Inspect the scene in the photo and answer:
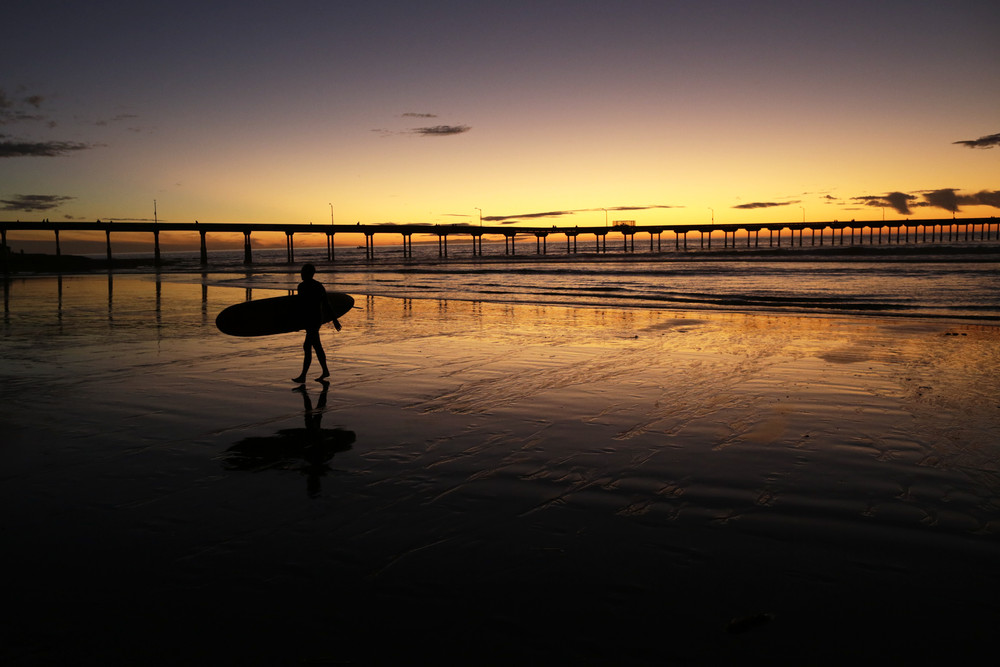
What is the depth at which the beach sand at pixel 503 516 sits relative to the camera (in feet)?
10.4

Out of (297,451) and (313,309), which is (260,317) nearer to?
(313,309)

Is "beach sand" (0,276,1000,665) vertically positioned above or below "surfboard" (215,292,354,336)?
below

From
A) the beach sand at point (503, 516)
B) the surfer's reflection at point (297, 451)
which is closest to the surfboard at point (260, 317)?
the beach sand at point (503, 516)

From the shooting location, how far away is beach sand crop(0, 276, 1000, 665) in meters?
3.18

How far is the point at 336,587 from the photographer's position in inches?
142

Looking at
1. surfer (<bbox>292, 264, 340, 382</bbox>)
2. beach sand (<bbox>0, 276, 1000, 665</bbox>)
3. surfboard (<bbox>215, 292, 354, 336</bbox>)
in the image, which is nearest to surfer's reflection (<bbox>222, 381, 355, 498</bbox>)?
beach sand (<bbox>0, 276, 1000, 665</bbox>)

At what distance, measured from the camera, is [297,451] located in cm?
619

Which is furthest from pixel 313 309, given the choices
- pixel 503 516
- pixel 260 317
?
pixel 503 516

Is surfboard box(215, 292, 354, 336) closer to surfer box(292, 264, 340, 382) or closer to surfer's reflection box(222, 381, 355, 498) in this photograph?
surfer box(292, 264, 340, 382)

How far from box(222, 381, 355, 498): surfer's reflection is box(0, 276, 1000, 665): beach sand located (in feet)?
0.12

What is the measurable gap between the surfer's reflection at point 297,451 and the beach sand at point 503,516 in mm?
37

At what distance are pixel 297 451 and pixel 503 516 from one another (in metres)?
2.56

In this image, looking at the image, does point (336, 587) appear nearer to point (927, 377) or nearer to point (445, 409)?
point (445, 409)

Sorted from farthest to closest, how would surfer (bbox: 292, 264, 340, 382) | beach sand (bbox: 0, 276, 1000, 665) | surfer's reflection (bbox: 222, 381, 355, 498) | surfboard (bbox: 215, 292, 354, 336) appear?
surfboard (bbox: 215, 292, 354, 336) → surfer (bbox: 292, 264, 340, 382) → surfer's reflection (bbox: 222, 381, 355, 498) → beach sand (bbox: 0, 276, 1000, 665)
